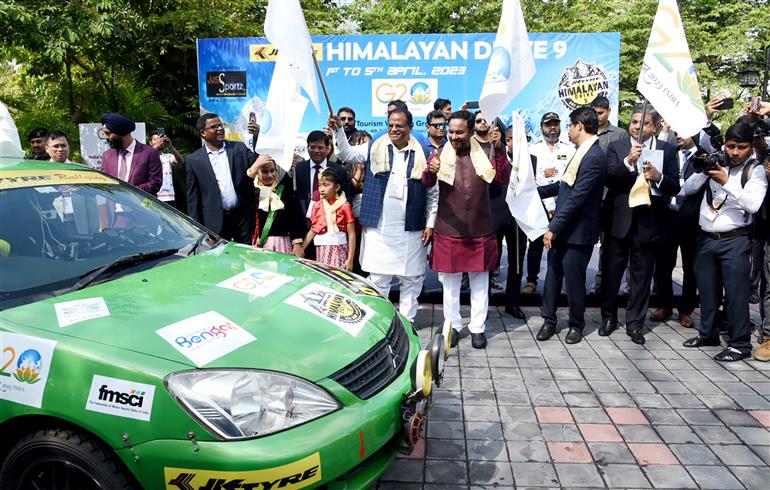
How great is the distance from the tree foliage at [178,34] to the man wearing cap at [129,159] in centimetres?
398

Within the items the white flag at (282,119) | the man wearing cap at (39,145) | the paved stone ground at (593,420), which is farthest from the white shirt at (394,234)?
the man wearing cap at (39,145)

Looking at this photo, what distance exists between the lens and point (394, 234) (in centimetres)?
520

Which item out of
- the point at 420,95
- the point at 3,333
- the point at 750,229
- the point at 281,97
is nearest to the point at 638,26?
the point at 420,95

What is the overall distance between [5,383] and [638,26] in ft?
64.7

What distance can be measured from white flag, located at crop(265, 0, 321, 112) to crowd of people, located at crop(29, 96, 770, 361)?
51cm

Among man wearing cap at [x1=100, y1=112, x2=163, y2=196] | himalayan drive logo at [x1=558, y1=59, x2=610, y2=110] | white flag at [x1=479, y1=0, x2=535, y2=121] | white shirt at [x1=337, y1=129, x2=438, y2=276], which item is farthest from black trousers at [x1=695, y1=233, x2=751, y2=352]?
himalayan drive logo at [x1=558, y1=59, x2=610, y2=110]

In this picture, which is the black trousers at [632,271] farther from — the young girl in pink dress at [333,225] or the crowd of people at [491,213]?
the young girl in pink dress at [333,225]

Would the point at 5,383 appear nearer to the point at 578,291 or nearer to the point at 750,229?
the point at 578,291

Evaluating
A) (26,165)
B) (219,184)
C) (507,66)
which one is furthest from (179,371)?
(219,184)

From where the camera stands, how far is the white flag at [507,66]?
15.2 feet

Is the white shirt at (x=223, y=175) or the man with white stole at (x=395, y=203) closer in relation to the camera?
the man with white stole at (x=395, y=203)

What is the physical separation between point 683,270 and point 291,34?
4554 mm

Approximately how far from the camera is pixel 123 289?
8.54 ft

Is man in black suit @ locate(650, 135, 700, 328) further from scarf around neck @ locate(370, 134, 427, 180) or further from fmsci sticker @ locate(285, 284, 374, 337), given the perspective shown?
fmsci sticker @ locate(285, 284, 374, 337)
